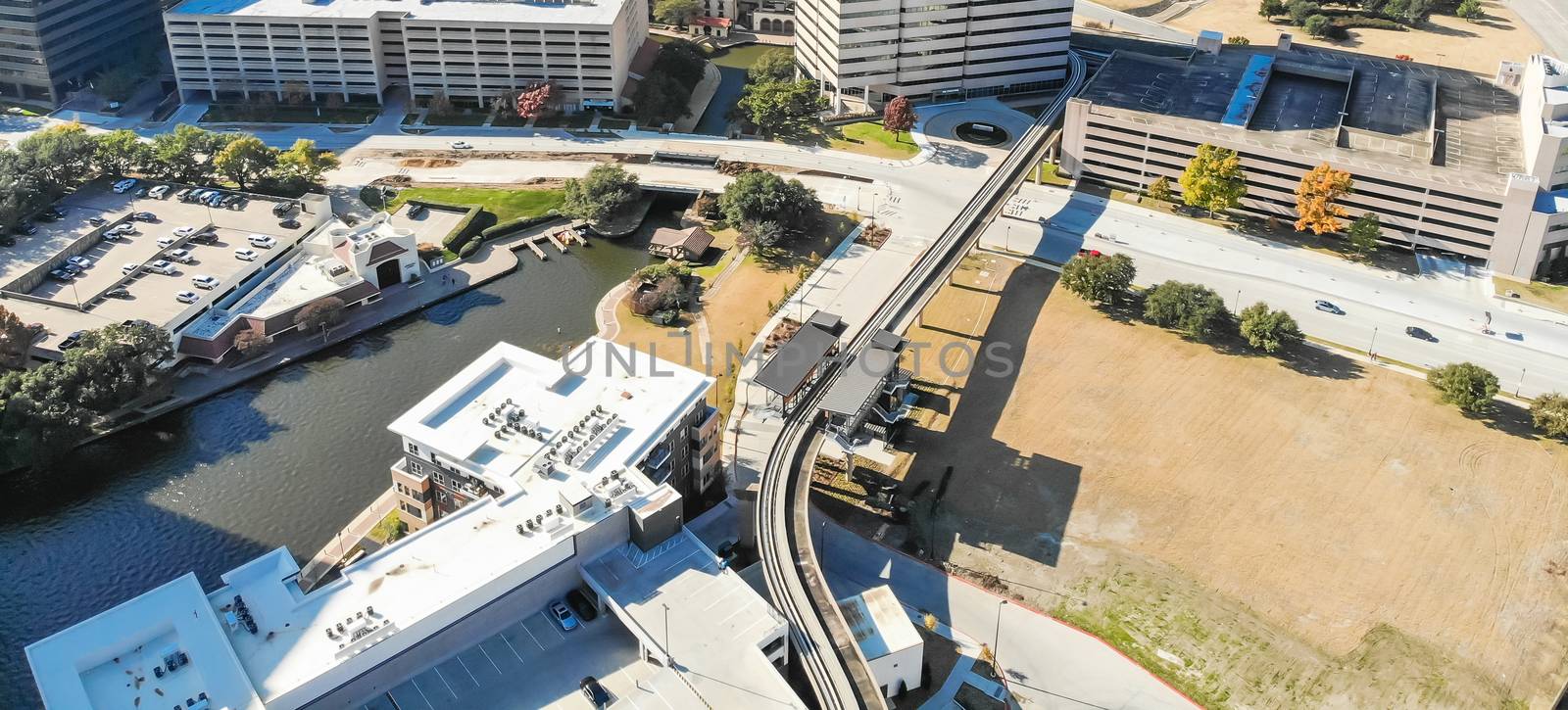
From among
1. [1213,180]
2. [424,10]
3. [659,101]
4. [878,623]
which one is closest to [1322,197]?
[1213,180]

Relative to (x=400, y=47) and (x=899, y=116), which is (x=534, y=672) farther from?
(x=400, y=47)

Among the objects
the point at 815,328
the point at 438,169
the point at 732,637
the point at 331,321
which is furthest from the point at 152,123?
the point at 732,637

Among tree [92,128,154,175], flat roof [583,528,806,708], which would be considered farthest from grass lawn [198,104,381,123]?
flat roof [583,528,806,708]

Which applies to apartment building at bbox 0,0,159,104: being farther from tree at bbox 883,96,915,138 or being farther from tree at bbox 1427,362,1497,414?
tree at bbox 1427,362,1497,414

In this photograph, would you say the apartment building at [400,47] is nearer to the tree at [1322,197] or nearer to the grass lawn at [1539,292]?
the tree at [1322,197]

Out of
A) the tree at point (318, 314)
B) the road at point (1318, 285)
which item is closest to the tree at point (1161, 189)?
the road at point (1318, 285)

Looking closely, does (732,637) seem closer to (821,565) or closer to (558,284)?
(821,565)

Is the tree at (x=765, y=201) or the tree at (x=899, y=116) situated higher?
the tree at (x=899, y=116)
